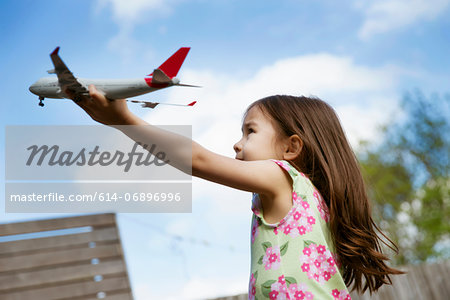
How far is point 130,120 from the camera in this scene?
1195mm

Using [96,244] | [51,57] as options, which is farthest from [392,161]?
[51,57]

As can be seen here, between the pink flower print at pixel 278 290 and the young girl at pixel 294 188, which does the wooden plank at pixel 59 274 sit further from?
the pink flower print at pixel 278 290

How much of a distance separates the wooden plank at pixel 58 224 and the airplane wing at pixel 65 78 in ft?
11.8

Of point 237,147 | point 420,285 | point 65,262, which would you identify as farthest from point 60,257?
point 420,285

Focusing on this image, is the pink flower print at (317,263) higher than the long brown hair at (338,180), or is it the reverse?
the long brown hair at (338,180)

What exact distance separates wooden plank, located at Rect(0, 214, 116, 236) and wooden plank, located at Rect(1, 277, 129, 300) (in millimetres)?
527

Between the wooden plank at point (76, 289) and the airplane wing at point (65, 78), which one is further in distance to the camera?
the wooden plank at point (76, 289)

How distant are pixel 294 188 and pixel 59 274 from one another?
11.8 ft

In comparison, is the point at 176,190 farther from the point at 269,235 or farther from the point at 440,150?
the point at 440,150

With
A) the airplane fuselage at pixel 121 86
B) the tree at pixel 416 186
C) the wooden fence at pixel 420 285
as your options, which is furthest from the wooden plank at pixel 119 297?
the tree at pixel 416 186

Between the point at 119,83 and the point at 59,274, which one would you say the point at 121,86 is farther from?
the point at 59,274

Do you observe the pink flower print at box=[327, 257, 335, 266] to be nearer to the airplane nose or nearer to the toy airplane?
the toy airplane

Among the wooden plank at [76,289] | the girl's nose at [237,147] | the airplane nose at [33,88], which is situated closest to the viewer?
the airplane nose at [33,88]

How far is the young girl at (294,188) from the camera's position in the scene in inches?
51.9
